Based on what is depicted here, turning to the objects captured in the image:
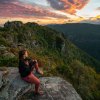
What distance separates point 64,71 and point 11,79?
1550 inches

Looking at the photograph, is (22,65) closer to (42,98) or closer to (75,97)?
(42,98)

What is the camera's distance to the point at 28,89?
16641 mm

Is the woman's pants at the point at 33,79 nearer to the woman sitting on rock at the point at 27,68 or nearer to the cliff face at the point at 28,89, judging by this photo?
the woman sitting on rock at the point at 27,68

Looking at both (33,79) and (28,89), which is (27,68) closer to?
(33,79)

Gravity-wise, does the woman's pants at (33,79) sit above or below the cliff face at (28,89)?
above

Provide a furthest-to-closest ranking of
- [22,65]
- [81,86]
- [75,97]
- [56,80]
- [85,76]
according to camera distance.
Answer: [85,76], [81,86], [56,80], [75,97], [22,65]

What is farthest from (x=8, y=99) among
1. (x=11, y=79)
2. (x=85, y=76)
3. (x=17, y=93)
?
(x=85, y=76)

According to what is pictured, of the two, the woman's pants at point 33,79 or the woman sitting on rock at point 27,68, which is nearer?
the woman sitting on rock at point 27,68

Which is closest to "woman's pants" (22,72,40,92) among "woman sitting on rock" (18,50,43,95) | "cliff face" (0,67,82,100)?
"woman sitting on rock" (18,50,43,95)

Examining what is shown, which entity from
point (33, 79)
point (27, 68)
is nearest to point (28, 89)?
point (33, 79)

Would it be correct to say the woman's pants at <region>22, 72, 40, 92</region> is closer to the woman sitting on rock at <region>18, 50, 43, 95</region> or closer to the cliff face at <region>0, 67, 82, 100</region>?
the woman sitting on rock at <region>18, 50, 43, 95</region>

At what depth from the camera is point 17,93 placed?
16.3m

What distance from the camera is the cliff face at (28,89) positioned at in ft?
53.3

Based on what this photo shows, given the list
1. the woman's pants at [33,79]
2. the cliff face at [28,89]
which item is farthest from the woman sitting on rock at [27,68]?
the cliff face at [28,89]
